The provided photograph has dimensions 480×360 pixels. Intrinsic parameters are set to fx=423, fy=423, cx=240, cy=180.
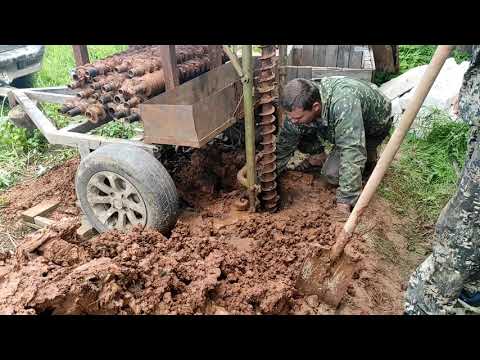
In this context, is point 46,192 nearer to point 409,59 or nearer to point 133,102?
point 133,102

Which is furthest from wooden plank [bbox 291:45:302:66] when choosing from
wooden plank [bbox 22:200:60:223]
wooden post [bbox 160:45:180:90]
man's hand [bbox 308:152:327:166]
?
wooden plank [bbox 22:200:60:223]

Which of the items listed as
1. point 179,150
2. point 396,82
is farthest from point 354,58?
point 179,150

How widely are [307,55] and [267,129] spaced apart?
399cm

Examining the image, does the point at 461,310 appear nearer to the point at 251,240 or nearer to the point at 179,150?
the point at 251,240

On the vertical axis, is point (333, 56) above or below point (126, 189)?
above

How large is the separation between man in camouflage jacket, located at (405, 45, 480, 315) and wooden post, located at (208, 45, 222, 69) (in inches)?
125

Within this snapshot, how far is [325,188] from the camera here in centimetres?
446

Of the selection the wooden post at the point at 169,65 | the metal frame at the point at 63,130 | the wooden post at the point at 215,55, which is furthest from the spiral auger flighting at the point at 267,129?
the wooden post at the point at 215,55

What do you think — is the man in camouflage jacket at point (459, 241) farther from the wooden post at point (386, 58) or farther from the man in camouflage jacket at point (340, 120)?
the wooden post at point (386, 58)

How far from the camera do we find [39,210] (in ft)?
14.9

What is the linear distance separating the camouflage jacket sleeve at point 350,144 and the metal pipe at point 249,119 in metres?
0.78

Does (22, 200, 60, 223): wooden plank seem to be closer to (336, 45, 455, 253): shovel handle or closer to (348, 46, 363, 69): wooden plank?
(336, 45, 455, 253): shovel handle

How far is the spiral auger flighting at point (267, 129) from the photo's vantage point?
3499mm

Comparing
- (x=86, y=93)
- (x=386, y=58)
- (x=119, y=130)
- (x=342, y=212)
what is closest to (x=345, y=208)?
(x=342, y=212)
